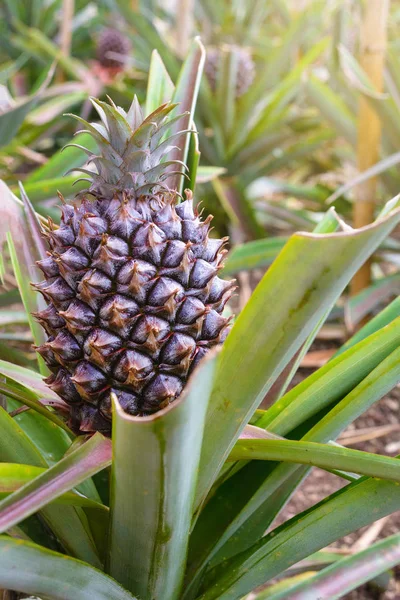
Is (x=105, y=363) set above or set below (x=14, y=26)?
below

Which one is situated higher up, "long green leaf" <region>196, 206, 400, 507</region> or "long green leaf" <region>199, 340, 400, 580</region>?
"long green leaf" <region>196, 206, 400, 507</region>

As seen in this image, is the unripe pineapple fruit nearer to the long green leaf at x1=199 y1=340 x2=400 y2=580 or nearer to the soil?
the soil

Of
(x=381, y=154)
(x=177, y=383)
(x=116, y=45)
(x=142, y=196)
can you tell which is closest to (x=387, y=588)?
(x=177, y=383)

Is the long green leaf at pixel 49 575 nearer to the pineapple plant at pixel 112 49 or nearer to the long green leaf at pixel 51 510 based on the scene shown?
the long green leaf at pixel 51 510

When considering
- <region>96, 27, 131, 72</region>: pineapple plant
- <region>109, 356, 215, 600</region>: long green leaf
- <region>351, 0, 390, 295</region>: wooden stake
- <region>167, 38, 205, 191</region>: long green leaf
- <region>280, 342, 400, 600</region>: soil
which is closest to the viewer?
<region>109, 356, 215, 600</region>: long green leaf

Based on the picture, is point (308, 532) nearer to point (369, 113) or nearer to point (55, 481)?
point (55, 481)

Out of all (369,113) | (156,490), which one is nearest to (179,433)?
(156,490)

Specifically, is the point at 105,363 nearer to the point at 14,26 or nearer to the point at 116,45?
the point at 116,45

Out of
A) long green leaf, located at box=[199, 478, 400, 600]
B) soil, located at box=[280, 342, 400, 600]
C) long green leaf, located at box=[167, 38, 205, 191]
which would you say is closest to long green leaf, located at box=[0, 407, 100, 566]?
long green leaf, located at box=[199, 478, 400, 600]
